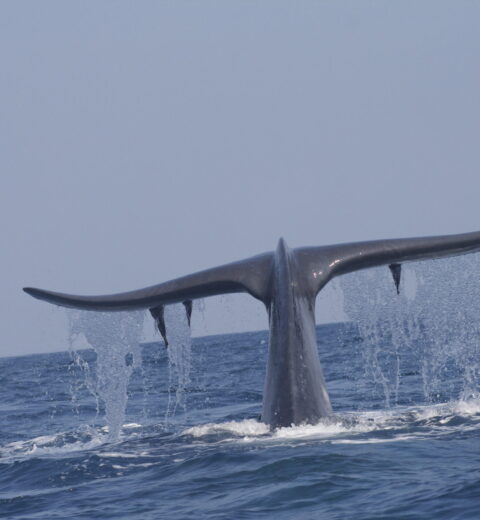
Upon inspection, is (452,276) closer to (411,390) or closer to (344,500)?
(344,500)

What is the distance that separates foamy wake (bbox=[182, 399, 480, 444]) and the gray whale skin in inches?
6.2

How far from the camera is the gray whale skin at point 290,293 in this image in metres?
11.0

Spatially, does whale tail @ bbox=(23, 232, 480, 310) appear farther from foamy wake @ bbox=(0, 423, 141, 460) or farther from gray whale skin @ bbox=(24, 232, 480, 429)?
foamy wake @ bbox=(0, 423, 141, 460)

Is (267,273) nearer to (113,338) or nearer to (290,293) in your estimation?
(290,293)

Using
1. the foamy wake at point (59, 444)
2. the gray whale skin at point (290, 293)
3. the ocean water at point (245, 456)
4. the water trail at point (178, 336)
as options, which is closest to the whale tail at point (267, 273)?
the gray whale skin at point (290, 293)

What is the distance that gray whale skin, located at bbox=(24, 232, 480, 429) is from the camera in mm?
10961

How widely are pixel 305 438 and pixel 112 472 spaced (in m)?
1.93

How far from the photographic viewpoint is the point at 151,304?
1117 centimetres

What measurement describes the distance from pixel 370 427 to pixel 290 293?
1873mm

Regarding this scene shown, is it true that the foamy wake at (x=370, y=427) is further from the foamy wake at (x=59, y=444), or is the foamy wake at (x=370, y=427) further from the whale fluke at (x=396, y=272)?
the whale fluke at (x=396, y=272)

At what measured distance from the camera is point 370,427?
1200 cm

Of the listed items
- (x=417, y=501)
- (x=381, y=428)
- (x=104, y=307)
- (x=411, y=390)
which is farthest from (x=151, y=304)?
(x=411, y=390)

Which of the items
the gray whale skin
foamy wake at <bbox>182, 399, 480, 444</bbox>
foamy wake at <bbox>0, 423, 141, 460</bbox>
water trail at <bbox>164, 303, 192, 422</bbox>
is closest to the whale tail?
the gray whale skin

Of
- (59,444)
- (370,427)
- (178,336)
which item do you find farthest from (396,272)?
(59,444)
